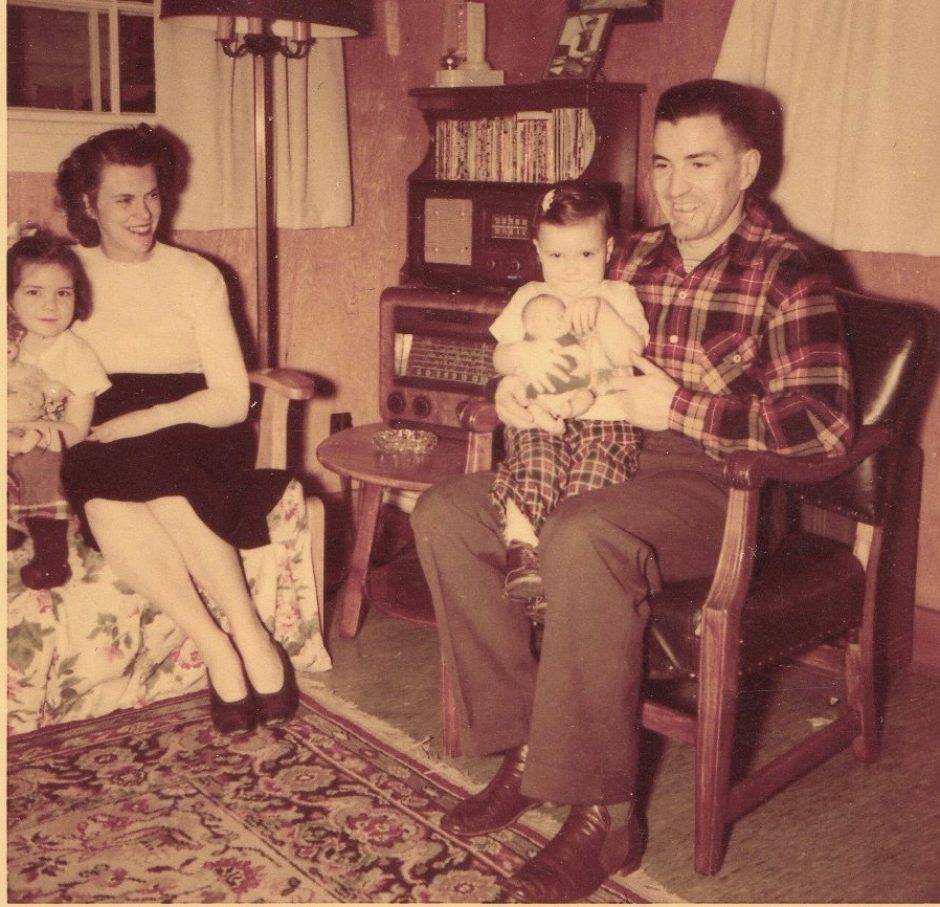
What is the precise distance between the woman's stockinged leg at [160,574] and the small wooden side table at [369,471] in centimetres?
45

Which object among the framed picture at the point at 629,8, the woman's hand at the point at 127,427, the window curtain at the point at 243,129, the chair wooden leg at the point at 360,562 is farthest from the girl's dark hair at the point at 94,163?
the framed picture at the point at 629,8

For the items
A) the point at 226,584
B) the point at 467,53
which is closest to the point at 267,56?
the point at 467,53

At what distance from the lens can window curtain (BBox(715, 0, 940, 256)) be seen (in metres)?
2.53

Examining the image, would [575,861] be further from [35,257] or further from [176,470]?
[35,257]

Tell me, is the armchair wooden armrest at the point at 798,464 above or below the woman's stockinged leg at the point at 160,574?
above

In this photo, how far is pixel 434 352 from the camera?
311 cm

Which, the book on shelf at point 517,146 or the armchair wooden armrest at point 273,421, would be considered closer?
the armchair wooden armrest at point 273,421

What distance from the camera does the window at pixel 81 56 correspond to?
9.78 feet

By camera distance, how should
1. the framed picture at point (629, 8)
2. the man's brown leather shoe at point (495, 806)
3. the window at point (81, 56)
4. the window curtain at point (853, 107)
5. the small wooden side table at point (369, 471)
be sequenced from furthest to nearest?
the framed picture at point (629, 8)
the window at point (81, 56)
the small wooden side table at point (369, 471)
the window curtain at point (853, 107)
the man's brown leather shoe at point (495, 806)

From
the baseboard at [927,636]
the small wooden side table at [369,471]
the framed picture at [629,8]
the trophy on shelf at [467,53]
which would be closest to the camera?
the small wooden side table at [369,471]

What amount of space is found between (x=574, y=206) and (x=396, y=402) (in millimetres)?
1197

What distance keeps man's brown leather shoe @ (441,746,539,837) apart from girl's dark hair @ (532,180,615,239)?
94cm

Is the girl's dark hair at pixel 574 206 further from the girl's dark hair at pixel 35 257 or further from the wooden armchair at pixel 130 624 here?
the girl's dark hair at pixel 35 257

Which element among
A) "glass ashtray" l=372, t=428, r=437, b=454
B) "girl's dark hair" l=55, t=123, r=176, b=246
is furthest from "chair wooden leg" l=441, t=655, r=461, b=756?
"girl's dark hair" l=55, t=123, r=176, b=246
